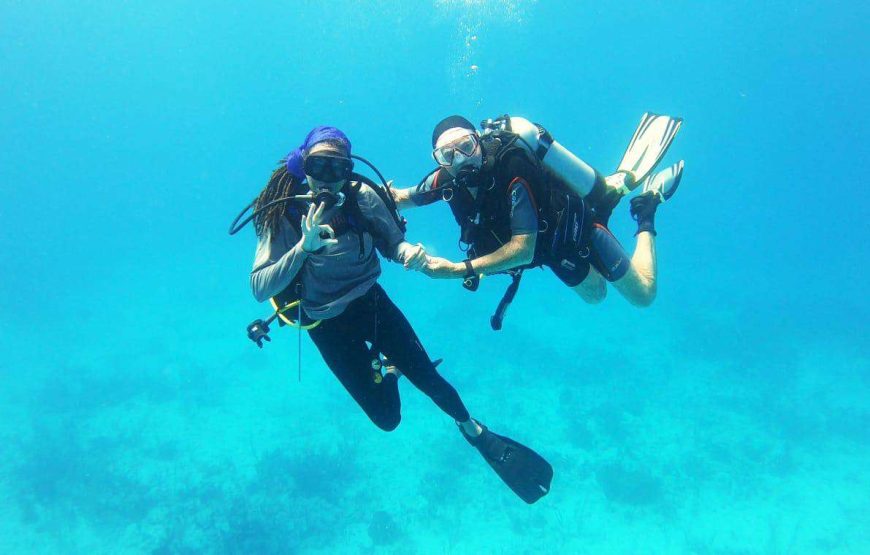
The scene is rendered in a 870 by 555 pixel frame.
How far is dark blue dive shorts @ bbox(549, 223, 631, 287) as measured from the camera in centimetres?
597

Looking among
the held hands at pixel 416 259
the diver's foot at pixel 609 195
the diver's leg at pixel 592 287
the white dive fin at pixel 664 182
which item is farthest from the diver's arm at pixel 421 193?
the white dive fin at pixel 664 182

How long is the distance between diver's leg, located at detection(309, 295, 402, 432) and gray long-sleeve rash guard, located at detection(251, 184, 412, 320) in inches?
16.8

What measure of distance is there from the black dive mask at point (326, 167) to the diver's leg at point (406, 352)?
1.84 m

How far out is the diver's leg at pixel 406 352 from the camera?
18.1 ft

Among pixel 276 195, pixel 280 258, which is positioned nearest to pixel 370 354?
pixel 280 258

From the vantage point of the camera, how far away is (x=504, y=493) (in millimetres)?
14172

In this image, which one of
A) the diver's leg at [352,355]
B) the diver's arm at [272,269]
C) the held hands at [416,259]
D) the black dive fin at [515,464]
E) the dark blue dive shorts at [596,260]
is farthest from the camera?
the black dive fin at [515,464]

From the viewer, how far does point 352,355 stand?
5434 mm

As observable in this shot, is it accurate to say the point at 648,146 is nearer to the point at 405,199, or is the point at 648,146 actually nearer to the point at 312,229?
the point at 405,199

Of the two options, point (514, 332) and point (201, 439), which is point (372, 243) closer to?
point (201, 439)

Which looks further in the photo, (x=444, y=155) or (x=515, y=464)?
(x=515, y=464)

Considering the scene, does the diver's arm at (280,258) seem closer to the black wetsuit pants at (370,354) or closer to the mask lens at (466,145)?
the black wetsuit pants at (370,354)

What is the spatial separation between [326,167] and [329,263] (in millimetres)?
1057

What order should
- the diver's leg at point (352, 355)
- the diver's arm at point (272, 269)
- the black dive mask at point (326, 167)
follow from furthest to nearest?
the diver's leg at point (352, 355) → the diver's arm at point (272, 269) → the black dive mask at point (326, 167)
